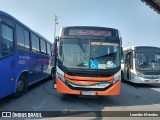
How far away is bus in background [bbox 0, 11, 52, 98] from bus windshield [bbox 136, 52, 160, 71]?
7.25 m

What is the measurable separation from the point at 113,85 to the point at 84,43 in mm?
2042

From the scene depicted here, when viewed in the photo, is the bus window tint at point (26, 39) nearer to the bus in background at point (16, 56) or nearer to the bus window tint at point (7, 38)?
the bus in background at point (16, 56)

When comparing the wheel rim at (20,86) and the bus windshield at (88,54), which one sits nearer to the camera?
the bus windshield at (88,54)

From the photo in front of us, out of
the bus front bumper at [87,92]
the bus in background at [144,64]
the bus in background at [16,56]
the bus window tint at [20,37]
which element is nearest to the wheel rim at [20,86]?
the bus in background at [16,56]

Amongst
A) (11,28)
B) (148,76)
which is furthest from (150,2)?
(148,76)

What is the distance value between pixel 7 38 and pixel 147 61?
10556mm

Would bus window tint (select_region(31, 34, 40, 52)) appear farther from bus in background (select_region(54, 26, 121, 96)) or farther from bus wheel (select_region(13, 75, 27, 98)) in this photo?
bus in background (select_region(54, 26, 121, 96))

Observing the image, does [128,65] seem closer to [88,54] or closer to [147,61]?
[147,61]

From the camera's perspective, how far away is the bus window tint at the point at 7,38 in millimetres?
7650

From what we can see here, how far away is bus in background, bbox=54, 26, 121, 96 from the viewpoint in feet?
28.9

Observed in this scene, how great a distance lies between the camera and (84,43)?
9250 millimetres

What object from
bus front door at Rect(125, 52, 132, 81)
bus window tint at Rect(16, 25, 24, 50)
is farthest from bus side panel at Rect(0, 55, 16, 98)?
bus front door at Rect(125, 52, 132, 81)

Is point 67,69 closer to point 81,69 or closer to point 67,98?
point 81,69

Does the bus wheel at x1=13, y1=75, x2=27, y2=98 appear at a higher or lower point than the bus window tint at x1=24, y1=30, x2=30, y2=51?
lower
